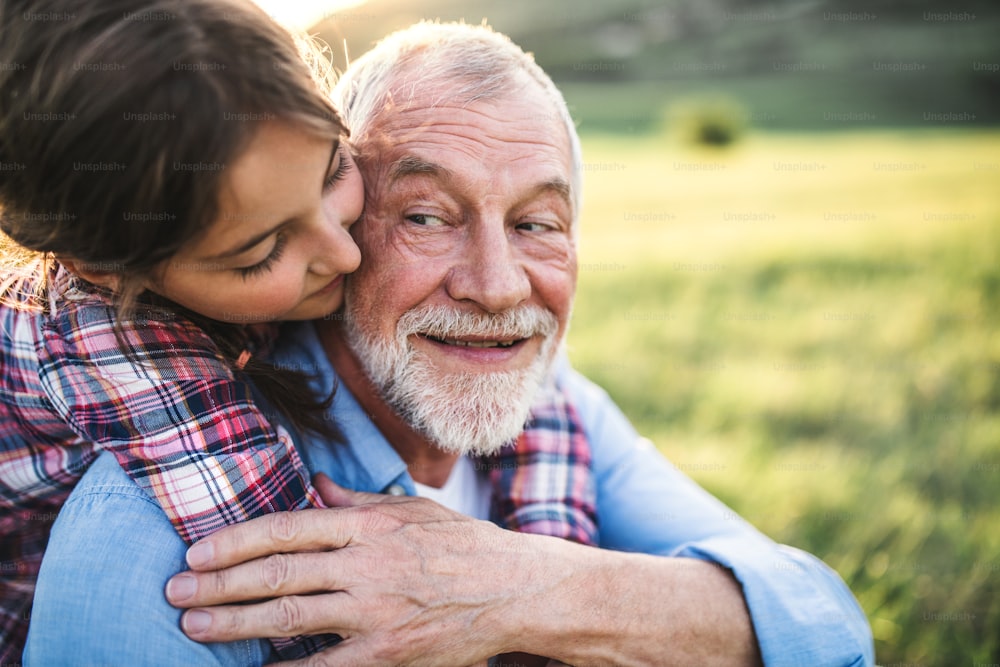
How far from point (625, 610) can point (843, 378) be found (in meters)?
4.72

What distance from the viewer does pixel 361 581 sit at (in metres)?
1.96

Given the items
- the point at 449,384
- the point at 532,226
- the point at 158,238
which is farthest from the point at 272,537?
the point at 532,226

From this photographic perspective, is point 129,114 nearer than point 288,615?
Answer: Yes

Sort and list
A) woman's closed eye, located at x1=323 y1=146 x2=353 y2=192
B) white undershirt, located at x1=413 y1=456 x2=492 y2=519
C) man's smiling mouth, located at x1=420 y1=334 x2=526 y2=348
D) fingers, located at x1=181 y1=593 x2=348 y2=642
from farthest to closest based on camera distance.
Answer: white undershirt, located at x1=413 y1=456 x2=492 y2=519 → man's smiling mouth, located at x1=420 y1=334 x2=526 y2=348 → woman's closed eye, located at x1=323 y1=146 x2=353 y2=192 → fingers, located at x1=181 y1=593 x2=348 y2=642

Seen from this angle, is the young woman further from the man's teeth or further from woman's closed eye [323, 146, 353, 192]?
the man's teeth

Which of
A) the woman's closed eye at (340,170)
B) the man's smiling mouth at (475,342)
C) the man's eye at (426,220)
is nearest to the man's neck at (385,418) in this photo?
the man's smiling mouth at (475,342)

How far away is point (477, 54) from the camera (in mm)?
2660

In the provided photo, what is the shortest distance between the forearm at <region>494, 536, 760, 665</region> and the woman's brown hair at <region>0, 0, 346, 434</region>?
131 cm

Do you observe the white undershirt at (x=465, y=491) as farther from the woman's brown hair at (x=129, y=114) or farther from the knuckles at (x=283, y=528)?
the woman's brown hair at (x=129, y=114)

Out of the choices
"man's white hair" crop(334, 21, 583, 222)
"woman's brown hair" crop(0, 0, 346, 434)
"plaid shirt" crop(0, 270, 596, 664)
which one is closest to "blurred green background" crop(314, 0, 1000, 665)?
"man's white hair" crop(334, 21, 583, 222)

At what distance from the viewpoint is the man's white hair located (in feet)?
8.58

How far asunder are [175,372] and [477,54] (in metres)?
1.46

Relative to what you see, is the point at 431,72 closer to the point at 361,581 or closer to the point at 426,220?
the point at 426,220

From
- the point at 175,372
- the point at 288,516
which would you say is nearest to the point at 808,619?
the point at 288,516
